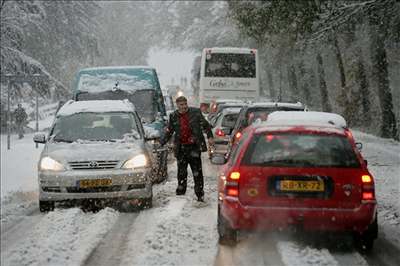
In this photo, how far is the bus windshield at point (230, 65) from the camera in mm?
32875

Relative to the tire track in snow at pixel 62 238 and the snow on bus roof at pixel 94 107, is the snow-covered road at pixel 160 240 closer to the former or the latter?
the tire track in snow at pixel 62 238

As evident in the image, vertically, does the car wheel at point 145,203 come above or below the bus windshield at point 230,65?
below

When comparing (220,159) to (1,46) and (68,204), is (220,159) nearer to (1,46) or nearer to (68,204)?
(68,204)

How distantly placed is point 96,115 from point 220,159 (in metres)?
3.60

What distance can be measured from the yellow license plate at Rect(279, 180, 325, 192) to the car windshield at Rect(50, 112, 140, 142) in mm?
4808

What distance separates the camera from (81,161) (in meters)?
10.6

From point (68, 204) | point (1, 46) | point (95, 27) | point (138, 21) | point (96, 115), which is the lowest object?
point (68, 204)

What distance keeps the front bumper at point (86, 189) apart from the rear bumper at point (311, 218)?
345cm

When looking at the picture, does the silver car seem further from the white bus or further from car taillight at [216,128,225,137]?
the white bus

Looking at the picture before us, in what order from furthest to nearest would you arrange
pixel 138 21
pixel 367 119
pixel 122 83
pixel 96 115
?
pixel 138 21
pixel 367 119
pixel 122 83
pixel 96 115

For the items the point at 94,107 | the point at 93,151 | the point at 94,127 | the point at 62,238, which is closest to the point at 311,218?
the point at 62,238

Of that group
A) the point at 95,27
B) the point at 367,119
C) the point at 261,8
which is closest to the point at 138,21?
the point at 95,27

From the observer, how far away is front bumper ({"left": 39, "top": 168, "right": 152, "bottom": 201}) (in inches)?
410

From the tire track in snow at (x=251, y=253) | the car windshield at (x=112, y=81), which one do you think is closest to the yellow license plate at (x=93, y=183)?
the tire track in snow at (x=251, y=253)
